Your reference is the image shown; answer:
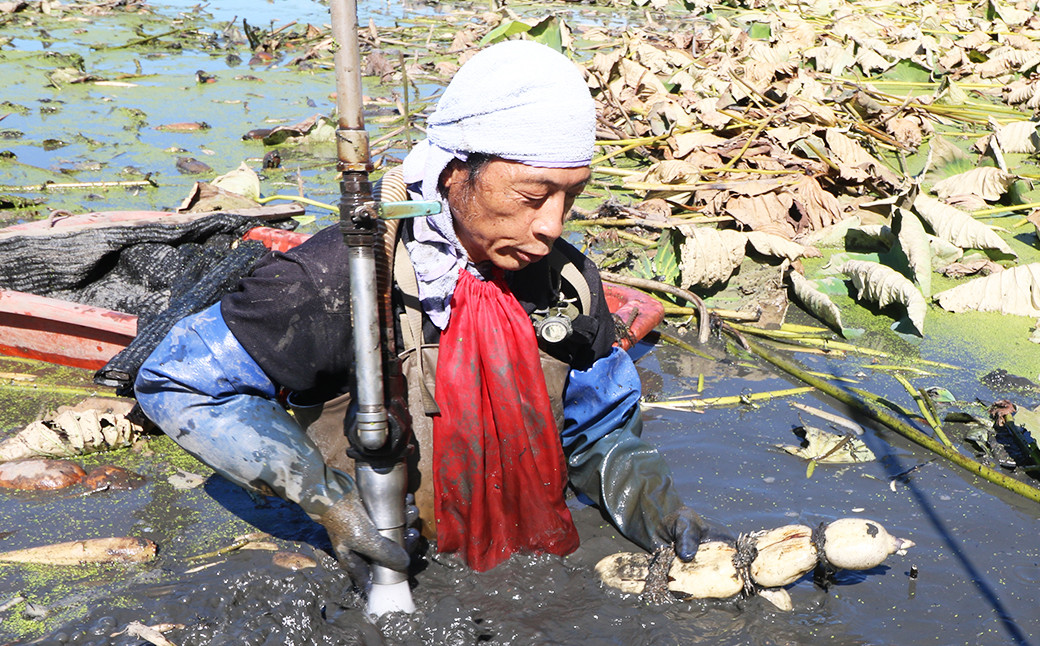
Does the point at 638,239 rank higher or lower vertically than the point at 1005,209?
lower

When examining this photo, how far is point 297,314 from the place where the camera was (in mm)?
1886

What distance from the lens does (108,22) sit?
11.6 metres

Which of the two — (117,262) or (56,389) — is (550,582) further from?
(117,262)

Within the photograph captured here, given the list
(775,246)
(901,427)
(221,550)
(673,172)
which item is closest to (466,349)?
(221,550)

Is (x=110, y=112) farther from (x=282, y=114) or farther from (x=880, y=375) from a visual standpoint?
(x=880, y=375)

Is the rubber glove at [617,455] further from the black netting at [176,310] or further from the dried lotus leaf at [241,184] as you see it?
the dried lotus leaf at [241,184]

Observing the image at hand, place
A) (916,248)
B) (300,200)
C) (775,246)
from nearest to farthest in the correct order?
(916,248) → (775,246) → (300,200)

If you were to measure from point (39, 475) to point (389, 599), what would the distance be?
1.37m

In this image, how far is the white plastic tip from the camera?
1.93m

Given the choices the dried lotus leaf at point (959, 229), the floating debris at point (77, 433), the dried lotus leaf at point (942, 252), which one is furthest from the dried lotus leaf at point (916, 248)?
the floating debris at point (77, 433)

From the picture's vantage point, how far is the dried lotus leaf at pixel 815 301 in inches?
152

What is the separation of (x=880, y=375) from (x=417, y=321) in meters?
2.26

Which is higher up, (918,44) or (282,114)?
(918,44)

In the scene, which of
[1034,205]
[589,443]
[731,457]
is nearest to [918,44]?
[1034,205]
